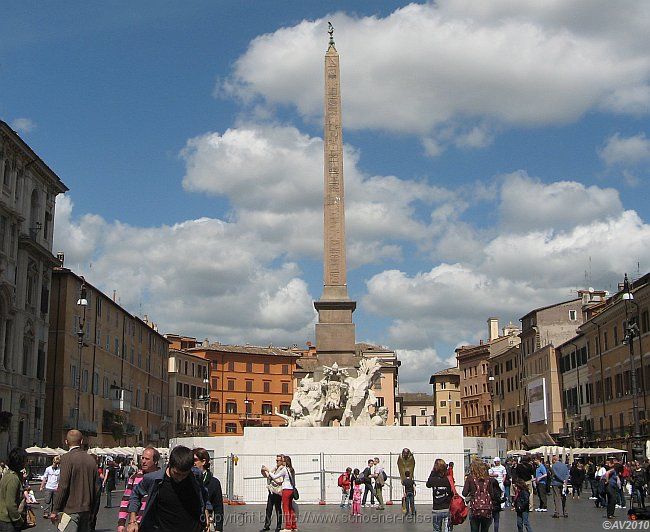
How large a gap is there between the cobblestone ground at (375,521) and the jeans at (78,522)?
666 cm

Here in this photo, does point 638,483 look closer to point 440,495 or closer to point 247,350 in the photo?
point 440,495

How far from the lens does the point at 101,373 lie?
5028 centimetres

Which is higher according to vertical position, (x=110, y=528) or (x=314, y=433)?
(x=314, y=433)

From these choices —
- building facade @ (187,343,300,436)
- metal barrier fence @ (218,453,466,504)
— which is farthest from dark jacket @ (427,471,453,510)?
building facade @ (187,343,300,436)

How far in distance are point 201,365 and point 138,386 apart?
16.7 m

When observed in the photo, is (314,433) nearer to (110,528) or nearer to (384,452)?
(384,452)

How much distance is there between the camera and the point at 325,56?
2759 cm

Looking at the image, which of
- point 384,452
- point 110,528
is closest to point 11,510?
point 110,528

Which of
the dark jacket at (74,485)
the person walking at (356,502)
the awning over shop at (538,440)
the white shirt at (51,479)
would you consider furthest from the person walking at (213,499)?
the awning over shop at (538,440)

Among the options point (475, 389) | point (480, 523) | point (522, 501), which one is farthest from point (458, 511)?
point (475, 389)

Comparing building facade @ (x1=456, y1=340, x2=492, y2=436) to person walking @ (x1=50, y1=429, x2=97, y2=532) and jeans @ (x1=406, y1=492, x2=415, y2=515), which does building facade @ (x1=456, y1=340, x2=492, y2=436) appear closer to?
jeans @ (x1=406, y1=492, x2=415, y2=515)

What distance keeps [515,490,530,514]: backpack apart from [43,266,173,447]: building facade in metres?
25.7

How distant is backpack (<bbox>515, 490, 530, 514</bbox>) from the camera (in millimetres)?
Answer: 12211

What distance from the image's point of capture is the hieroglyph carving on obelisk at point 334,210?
85.9 feet
